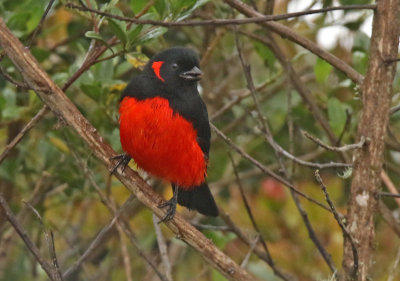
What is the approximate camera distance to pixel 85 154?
13.5ft

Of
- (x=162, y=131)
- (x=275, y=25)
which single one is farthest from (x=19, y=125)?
(x=275, y=25)

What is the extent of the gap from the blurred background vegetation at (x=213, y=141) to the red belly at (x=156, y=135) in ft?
0.73

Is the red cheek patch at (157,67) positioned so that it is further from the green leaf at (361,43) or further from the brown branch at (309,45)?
the green leaf at (361,43)

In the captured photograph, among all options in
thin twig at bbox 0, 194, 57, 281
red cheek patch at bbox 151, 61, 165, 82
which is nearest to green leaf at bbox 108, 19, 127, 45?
red cheek patch at bbox 151, 61, 165, 82

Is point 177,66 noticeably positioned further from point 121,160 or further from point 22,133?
point 22,133

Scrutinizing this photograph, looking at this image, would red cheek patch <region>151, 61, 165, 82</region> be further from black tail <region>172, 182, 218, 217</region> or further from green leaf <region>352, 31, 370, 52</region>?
green leaf <region>352, 31, 370, 52</region>

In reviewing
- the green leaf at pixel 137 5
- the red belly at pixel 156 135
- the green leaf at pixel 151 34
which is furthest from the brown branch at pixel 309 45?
the red belly at pixel 156 135

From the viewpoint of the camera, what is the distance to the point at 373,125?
278cm

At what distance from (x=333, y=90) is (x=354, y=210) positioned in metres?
1.73

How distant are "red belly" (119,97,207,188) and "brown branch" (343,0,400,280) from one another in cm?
112

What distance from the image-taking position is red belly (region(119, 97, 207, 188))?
357cm

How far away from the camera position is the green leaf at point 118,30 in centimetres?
298

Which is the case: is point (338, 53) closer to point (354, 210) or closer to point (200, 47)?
point (200, 47)

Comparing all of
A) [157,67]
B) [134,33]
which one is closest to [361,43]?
[157,67]
